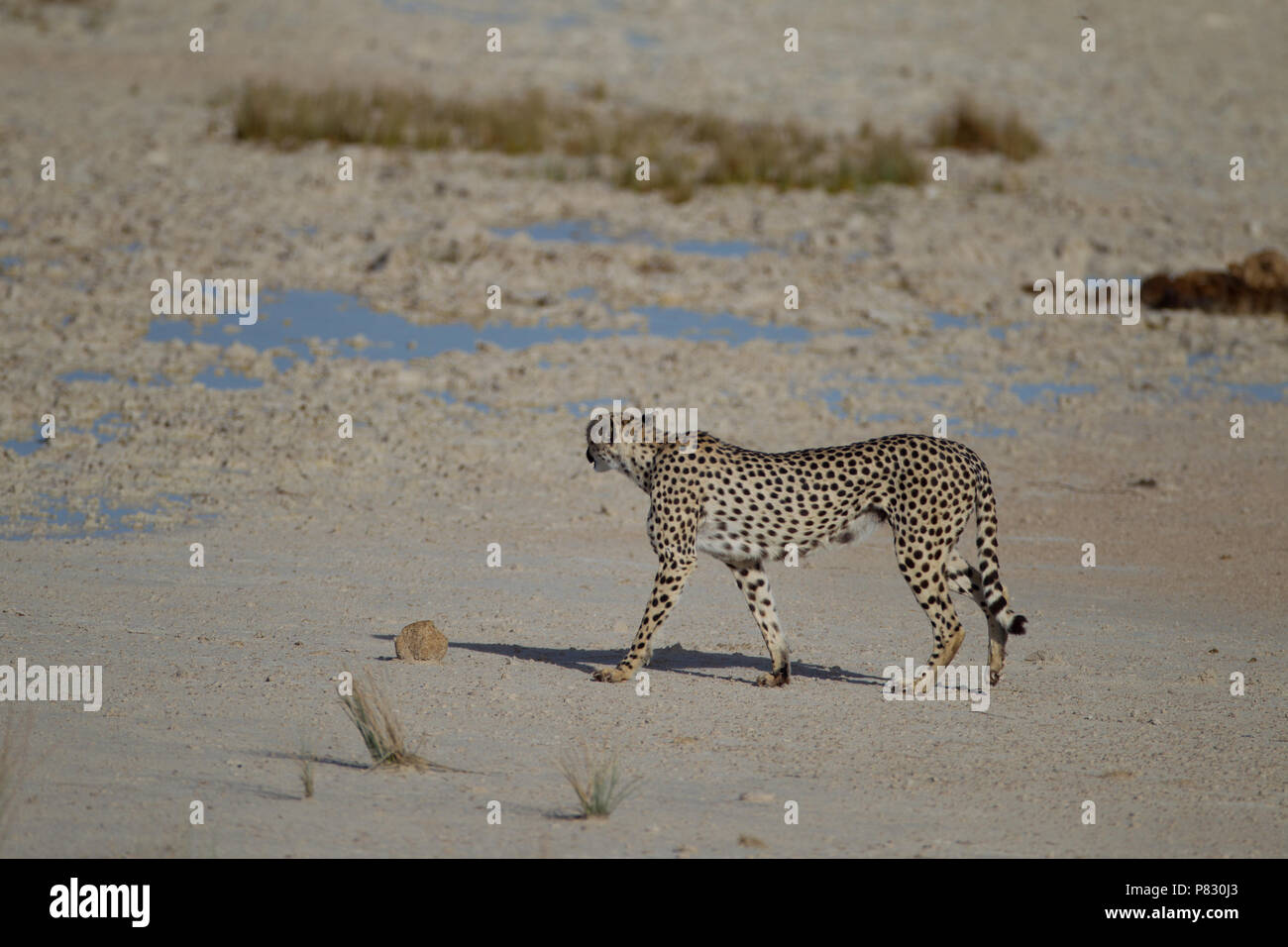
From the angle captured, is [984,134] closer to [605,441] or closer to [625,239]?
[625,239]

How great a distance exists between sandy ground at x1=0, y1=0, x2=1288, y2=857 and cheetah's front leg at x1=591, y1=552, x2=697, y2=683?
11cm

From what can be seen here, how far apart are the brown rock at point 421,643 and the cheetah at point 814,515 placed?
905 mm

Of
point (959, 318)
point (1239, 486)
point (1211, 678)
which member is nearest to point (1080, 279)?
point (959, 318)

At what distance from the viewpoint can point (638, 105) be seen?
94.7 ft

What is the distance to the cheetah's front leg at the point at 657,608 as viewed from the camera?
9289 millimetres

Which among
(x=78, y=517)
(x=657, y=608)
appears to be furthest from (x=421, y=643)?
(x=78, y=517)

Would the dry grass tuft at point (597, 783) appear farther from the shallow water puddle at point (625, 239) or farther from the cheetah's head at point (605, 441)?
the shallow water puddle at point (625, 239)

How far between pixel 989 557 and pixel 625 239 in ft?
43.3

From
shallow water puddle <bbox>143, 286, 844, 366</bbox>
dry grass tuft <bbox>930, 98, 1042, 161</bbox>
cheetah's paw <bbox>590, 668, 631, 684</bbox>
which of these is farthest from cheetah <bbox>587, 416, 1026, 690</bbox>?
dry grass tuft <bbox>930, 98, 1042, 161</bbox>

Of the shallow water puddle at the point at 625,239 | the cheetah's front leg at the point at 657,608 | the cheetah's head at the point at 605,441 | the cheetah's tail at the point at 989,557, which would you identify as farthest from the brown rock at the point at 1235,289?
the cheetah's front leg at the point at 657,608

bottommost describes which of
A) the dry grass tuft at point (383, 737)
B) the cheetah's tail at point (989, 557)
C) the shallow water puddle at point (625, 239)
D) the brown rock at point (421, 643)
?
the dry grass tuft at point (383, 737)

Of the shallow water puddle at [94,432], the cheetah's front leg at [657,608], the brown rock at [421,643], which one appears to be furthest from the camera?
the shallow water puddle at [94,432]

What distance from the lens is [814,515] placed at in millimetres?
9336

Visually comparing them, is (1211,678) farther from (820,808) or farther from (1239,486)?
(1239,486)
